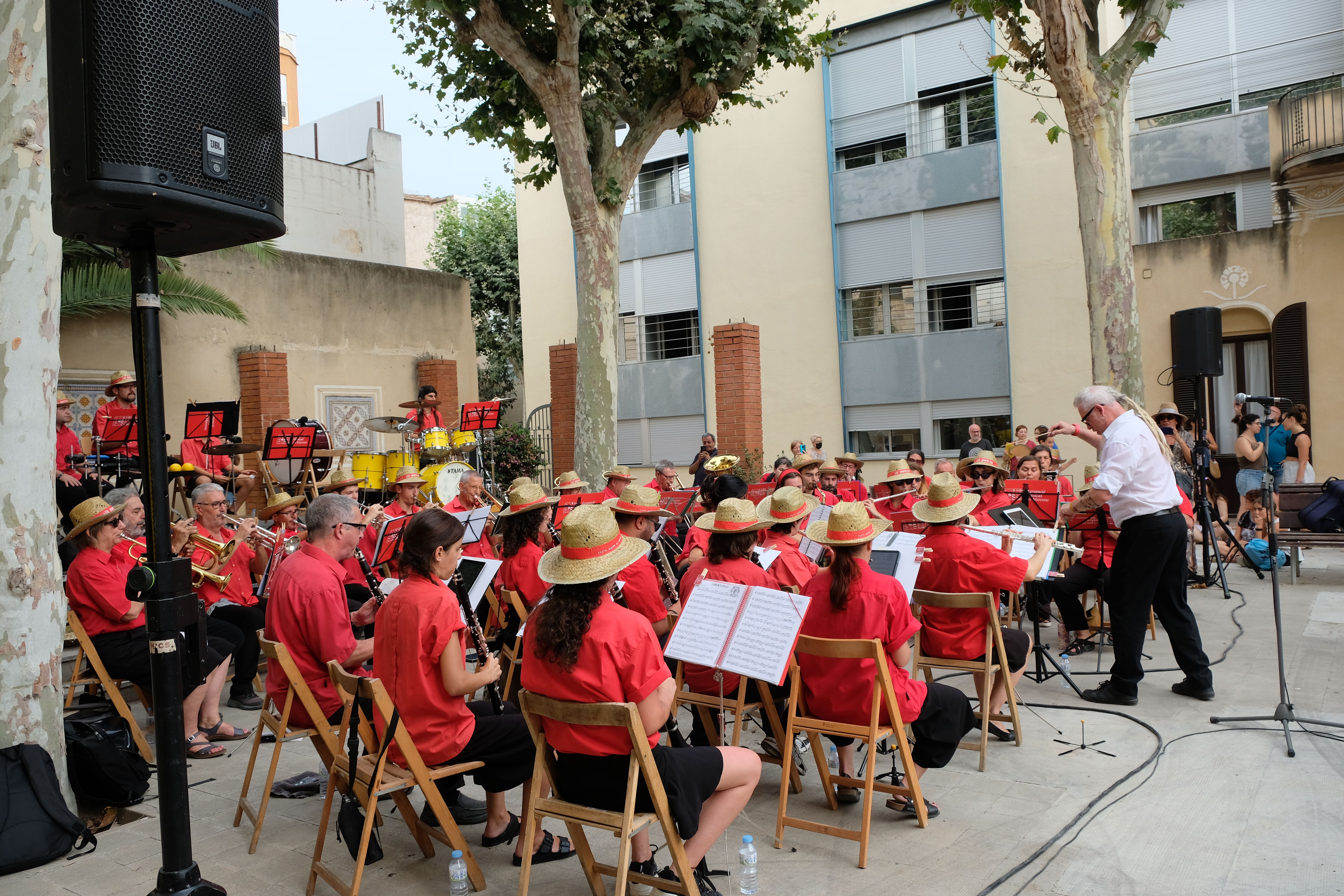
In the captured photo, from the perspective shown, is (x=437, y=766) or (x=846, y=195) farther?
(x=846, y=195)

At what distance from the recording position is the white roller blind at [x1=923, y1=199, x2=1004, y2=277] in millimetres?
16656

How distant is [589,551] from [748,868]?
142 cm

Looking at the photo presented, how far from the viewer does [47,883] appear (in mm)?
4199

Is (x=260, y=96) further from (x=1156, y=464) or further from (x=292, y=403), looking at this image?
(x=292, y=403)

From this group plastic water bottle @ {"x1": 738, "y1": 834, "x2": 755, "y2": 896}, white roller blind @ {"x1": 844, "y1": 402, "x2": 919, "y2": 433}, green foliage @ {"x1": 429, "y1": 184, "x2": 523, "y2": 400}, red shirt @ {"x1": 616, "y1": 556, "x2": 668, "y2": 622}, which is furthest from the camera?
green foliage @ {"x1": 429, "y1": 184, "x2": 523, "y2": 400}

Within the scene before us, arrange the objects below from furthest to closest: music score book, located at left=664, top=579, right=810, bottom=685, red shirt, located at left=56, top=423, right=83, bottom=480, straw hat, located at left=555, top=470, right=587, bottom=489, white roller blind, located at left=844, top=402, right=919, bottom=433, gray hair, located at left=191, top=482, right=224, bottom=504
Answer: white roller blind, located at left=844, top=402, right=919, bottom=433, red shirt, located at left=56, top=423, right=83, bottom=480, straw hat, located at left=555, top=470, right=587, bottom=489, gray hair, located at left=191, top=482, right=224, bottom=504, music score book, located at left=664, top=579, right=810, bottom=685

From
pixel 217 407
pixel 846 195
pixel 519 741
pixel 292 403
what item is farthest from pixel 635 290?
pixel 519 741

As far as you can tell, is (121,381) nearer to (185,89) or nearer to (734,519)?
(734,519)

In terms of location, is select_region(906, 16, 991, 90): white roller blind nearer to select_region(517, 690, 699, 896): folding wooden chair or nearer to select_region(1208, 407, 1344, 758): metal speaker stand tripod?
select_region(1208, 407, 1344, 758): metal speaker stand tripod

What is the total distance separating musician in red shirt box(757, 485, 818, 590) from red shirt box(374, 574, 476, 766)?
196cm

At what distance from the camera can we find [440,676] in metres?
3.94

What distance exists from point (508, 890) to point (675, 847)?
3.24ft

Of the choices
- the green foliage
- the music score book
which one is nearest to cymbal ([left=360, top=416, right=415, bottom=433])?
the music score book

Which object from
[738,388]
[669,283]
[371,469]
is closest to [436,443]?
[371,469]
